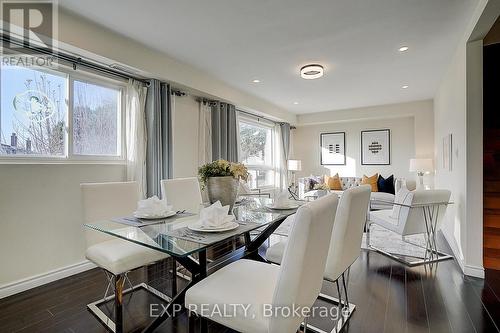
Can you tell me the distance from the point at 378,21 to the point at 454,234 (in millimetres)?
2615

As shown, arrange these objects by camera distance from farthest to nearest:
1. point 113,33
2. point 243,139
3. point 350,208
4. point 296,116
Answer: point 296,116
point 243,139
point 113,33
point 350,208

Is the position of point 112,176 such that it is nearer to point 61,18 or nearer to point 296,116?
point 61,18

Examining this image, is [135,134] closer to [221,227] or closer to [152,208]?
[152,208]

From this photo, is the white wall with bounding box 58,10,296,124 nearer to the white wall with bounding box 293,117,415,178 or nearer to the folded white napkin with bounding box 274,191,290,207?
the folded white napkin with bounding box 274,191,290,207

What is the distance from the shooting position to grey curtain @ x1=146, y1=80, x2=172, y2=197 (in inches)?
130

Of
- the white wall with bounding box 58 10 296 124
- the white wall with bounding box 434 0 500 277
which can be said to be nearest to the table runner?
the white wall with bounding box 58 10 296 124

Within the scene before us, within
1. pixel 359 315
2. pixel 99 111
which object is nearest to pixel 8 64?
pixel 99 111

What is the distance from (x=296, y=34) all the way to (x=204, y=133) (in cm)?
214

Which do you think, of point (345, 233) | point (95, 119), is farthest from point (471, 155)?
point (95, 119)

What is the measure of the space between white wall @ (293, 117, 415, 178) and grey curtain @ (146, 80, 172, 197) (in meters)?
4.85

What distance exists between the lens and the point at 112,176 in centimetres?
310

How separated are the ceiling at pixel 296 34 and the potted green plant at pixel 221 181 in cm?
142

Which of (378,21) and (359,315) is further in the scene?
(378,21)

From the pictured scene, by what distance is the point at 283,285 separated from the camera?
3.46 feet
